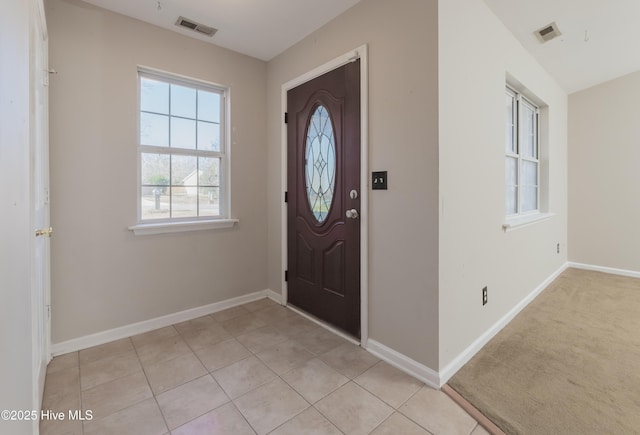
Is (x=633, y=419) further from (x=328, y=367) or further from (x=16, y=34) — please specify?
(x=16, y=34)

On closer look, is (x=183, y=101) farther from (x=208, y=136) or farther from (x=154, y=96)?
(x=208, y=136)

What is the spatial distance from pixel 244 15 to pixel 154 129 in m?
1.20

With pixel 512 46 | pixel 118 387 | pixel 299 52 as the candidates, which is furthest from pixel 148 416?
pixel 512 46

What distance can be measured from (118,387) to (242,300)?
1389mm

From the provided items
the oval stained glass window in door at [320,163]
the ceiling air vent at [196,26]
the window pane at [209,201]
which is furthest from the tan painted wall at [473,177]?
the window pane at [209,201]

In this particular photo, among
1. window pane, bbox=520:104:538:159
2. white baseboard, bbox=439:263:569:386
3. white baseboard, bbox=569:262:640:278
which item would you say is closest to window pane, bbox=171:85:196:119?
white baseboard, bbox=439:263:569:386

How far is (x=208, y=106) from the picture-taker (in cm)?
289

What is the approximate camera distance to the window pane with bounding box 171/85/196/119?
2.69m

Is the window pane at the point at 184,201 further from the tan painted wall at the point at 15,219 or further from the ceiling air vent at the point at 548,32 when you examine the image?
the ceiling air vent at the point at 548,32

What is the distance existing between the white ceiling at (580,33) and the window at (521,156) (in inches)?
18.5

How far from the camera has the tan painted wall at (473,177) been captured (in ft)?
5.99

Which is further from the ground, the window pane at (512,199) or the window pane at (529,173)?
the window pane at (529,173)

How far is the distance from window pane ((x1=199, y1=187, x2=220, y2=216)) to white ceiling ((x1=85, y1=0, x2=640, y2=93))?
1378mm

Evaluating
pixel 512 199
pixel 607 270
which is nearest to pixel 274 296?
pixel 512 199
